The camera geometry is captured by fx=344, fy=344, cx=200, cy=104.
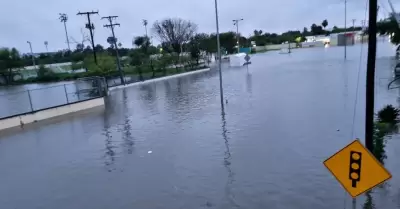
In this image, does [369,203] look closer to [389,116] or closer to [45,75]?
[389,116]

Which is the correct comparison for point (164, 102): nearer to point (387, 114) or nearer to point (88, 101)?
point (88, 101)

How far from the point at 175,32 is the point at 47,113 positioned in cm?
5778

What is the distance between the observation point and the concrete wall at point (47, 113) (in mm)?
18473

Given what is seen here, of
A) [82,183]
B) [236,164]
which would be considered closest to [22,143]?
[82,183]

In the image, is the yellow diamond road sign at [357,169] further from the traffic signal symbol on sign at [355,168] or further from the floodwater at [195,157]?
the floodwater at [195,157]

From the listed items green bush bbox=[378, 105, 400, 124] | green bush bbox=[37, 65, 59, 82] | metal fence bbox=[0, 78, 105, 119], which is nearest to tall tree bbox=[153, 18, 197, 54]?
green bush bbox=[37, 65, 59, 82]

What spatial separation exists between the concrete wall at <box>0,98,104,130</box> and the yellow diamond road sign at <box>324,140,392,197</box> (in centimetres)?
1799

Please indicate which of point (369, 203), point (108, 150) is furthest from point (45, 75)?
point (369, 203)

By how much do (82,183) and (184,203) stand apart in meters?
3.41

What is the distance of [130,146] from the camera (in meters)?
13.0

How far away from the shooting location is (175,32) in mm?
75750

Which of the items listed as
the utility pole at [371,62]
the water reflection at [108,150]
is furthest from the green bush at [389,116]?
the water reflection at [108,150]

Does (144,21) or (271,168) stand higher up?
(144,21)

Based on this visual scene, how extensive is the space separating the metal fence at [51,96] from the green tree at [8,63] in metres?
42.9
